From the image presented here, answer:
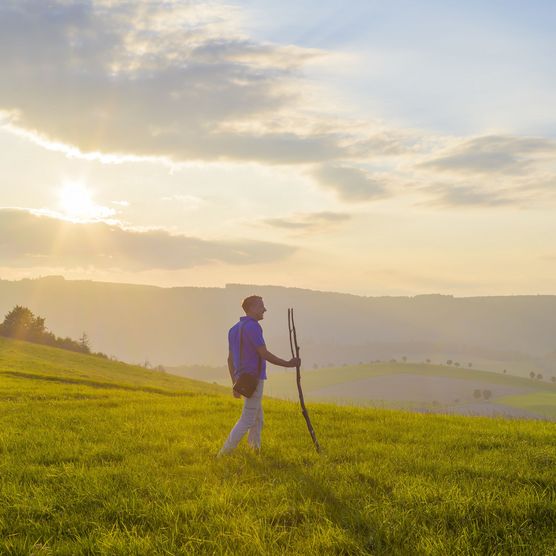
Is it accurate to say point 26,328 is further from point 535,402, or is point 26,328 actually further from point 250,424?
point 535,402

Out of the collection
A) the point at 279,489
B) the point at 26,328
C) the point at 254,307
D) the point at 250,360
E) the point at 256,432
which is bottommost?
the point at 26,328

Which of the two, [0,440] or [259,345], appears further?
[0,440]

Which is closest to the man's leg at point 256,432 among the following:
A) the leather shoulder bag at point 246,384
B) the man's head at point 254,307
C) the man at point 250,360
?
the man at point 250,360

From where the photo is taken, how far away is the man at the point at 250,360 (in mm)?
9742

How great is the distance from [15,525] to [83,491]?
1.18 meters

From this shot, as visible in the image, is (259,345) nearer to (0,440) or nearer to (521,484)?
(521,484)

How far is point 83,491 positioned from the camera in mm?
7543

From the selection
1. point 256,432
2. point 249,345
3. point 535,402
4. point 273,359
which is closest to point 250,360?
point 249,345

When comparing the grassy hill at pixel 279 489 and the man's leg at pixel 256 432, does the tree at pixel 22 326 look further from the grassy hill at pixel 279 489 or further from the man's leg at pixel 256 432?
the man's leg at pixel 256 432

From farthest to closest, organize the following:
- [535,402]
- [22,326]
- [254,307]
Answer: [535,402]
[22,326]
[254,307]

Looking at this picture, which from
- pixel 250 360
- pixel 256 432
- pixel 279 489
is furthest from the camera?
pixel 256 432

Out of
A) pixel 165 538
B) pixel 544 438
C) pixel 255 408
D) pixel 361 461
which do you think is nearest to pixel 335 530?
pixel 165 538

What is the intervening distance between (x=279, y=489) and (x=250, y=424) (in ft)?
7.76

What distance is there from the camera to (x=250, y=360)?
1002cm
